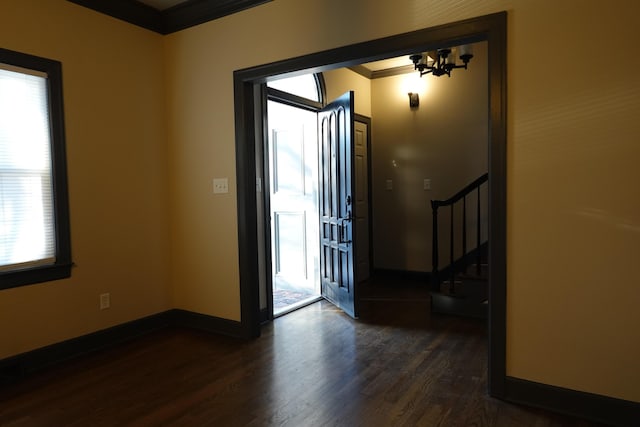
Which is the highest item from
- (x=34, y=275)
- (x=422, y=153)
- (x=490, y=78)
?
(x=490, y=78)

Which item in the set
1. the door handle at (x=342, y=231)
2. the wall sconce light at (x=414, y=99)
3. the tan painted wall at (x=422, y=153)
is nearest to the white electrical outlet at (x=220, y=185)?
the door handle at (x=342, y=231)

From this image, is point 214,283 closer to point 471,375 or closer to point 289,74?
point 289,74

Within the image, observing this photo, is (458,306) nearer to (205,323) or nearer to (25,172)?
(205,323)

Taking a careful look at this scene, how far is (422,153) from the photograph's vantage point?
516 cm

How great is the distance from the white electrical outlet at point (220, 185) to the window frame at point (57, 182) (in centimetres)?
104

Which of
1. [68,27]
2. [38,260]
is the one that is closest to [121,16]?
[68,27]

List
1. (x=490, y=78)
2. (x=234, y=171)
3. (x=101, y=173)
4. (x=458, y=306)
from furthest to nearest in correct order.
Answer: (x=458, y=306)
(x=234, y=171)
(x=101, y=173)
(x=490, y=78)

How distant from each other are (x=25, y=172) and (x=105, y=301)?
109 centimetres

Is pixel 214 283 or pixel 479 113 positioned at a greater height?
pixel 479 113

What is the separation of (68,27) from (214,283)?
84.6 inches

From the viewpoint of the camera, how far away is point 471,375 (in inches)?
104

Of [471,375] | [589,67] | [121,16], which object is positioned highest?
[121,16]

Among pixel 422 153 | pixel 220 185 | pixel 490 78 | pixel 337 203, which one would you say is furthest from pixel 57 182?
pixel 422 153

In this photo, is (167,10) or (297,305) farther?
(297,305)
